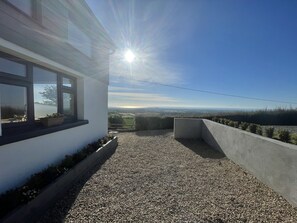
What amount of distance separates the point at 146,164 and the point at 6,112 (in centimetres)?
353

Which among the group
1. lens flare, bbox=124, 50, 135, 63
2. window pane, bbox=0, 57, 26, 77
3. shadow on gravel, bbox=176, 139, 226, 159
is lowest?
shadow on gravel, bbox=176, 139, 226, 159

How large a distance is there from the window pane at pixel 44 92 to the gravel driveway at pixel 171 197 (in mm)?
1962

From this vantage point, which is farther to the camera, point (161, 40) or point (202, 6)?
point (161, 40)

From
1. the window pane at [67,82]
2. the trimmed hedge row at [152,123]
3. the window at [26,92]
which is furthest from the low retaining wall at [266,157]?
the trimmed hedge row at [152,123]

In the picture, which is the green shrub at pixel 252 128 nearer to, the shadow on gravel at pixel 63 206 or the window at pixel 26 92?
the shadow on gravel at pixel 63 206

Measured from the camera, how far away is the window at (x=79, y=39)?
541 cm

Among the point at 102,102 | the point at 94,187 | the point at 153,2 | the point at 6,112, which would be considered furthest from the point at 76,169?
the point at 153,2

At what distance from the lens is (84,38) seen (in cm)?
646

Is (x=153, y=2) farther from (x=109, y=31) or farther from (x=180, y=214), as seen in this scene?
(x=180, y=214)

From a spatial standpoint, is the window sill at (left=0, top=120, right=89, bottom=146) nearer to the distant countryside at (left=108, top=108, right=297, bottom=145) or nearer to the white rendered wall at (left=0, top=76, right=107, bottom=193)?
the white rendered wall at (left=0, top=76, right=107, bottom=193)

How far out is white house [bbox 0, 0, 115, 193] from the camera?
10.0ft

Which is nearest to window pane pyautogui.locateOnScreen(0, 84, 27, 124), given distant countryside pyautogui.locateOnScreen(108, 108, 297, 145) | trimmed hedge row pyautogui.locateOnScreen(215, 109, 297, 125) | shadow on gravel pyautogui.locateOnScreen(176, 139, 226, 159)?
shadow on gravel pyautogui.locateOnScreen(176, 139, 226, 159)

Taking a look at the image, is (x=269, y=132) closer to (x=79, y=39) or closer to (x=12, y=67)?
(x=12, y=67)

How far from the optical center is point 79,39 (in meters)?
6.01
